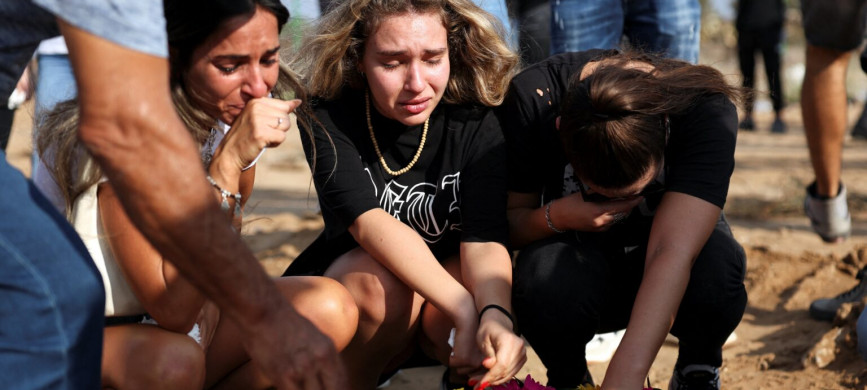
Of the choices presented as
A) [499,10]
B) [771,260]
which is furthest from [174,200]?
[771,260]

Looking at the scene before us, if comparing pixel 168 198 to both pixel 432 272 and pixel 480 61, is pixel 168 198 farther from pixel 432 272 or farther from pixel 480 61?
pixel 480 61

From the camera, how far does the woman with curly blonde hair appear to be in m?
2.65

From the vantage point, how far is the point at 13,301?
1654 mm

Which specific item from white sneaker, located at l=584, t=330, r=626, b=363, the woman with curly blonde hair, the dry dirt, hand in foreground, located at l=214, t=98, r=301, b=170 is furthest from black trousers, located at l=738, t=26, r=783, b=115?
hand in foreground, located at l=214, t=98, r=301, b=170

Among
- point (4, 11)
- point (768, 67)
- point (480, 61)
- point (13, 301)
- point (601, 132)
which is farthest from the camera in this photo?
point (768, 67)

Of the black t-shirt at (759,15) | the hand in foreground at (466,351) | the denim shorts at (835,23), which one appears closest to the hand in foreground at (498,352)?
the hand in foreground at (466,351)

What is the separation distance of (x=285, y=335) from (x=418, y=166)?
1.29 metres

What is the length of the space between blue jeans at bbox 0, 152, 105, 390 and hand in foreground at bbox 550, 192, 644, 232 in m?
1.37

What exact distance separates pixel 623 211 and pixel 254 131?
3.51ft

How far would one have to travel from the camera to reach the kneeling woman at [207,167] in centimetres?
225

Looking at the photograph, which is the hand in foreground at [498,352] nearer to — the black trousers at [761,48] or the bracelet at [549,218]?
the bracelet at [549,218]

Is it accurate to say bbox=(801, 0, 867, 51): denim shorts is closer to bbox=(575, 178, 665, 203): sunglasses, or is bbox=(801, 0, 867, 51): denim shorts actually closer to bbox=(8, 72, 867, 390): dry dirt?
bbox=(8, 72, 867, 390): dry dirt

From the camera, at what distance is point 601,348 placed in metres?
3.34

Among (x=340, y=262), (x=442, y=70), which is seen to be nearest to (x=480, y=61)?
(x=442, y=70)
